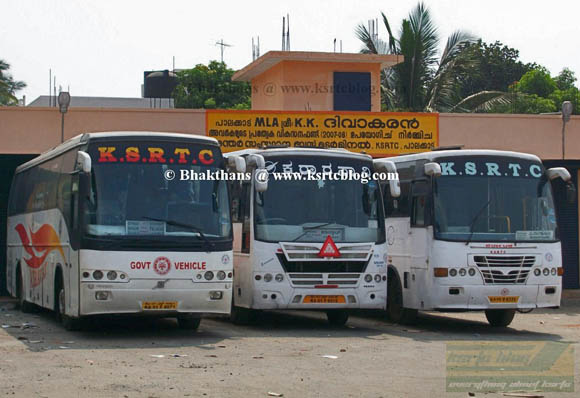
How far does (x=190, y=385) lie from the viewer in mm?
10352

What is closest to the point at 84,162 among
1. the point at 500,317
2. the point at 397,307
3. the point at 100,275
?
the point at 100,275

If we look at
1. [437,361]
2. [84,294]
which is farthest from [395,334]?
[84,294]

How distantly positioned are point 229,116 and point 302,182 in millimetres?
7619

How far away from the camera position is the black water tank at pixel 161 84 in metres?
65.4

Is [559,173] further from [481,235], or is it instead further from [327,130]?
[327,130]

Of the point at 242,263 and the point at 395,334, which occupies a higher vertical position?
the point at 242,263

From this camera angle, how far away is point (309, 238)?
54.5 feet

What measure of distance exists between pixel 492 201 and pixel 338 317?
3.30m

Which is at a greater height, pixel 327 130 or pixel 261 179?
pixel 327 130

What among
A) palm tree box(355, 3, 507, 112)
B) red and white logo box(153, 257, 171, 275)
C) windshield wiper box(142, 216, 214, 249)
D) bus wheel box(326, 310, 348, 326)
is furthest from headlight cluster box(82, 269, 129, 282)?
palm tree box(355, 3, 507, 112)

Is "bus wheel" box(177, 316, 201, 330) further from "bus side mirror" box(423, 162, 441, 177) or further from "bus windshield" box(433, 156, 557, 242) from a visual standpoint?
"bus side mirror" box(423, 162, 441, 177)

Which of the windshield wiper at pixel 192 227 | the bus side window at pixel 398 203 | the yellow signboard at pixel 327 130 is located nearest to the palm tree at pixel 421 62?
the yellow signboard at pixel 327 130

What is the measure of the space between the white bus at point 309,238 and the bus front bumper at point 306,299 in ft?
0.05

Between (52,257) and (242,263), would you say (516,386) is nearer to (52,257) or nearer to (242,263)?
→ (242,263)
